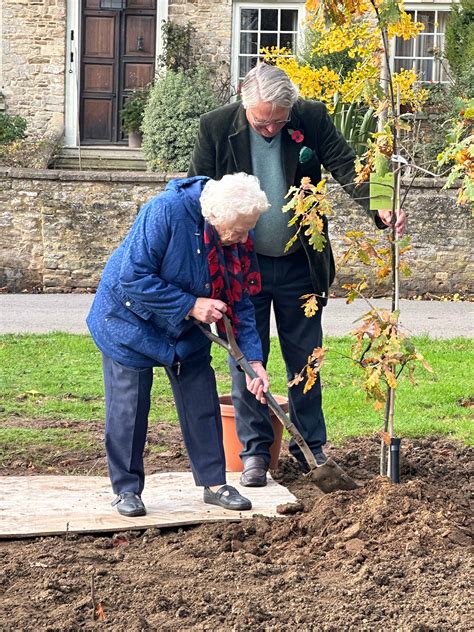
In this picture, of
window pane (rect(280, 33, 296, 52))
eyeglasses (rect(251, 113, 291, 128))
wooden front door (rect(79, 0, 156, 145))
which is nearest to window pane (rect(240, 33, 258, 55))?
window pane (rect(280, 33, 296, 52))

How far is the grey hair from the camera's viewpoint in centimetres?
514

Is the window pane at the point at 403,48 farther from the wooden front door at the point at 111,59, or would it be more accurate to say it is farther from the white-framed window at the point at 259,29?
the wooden front door at the point at 111,59

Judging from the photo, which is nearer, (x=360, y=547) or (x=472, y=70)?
(x=360, y=547)

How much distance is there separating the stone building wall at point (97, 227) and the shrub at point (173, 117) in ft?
8.00

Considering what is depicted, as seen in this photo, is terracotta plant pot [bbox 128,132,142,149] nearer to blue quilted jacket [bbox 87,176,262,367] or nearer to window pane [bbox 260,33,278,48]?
window pane [bbox 260,33,278,48]

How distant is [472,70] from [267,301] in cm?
1107

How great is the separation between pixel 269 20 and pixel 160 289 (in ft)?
49.0

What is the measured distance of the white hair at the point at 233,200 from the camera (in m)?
4.55

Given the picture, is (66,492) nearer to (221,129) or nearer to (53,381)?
(221,129)

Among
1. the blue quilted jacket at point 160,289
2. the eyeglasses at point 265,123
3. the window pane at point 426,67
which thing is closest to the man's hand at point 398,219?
the eyeglasses at point 265,123

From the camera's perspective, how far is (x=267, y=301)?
226 inches

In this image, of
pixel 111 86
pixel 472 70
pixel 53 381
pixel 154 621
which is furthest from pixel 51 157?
pixel 154 621

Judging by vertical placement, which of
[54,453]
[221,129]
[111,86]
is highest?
[111,86]

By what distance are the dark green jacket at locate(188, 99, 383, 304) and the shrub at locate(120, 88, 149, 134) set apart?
12366mm
